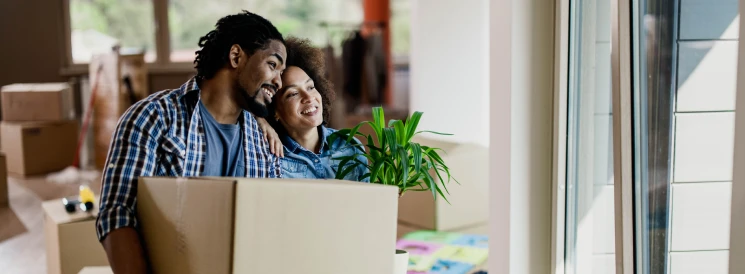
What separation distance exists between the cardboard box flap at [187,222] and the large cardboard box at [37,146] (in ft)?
18.1

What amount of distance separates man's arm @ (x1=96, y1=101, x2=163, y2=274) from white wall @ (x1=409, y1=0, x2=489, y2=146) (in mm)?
3161

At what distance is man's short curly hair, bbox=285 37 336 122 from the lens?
203cm

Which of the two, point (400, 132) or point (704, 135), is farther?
Result: point (704, 135)

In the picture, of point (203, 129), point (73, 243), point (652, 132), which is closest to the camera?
point (203, 129)

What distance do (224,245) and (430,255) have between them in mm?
2329

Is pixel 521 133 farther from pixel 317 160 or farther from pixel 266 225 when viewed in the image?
pixel 266 225

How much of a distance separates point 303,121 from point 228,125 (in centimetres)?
20

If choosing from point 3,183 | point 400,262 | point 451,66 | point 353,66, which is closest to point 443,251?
point 451,66

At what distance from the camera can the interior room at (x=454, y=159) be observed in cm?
170

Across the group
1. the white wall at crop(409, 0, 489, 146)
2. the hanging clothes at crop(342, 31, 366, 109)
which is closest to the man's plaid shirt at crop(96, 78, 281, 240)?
the white wall at crop(409, 0, 489, 146)

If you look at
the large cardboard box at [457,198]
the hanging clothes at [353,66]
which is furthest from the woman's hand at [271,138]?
the hanging clothes at [353,66]

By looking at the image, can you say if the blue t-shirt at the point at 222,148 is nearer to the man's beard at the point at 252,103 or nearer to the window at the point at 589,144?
the man's beard at the point at 252,103

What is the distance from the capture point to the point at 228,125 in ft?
6.24

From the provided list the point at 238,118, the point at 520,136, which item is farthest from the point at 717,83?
the point at 238,118
